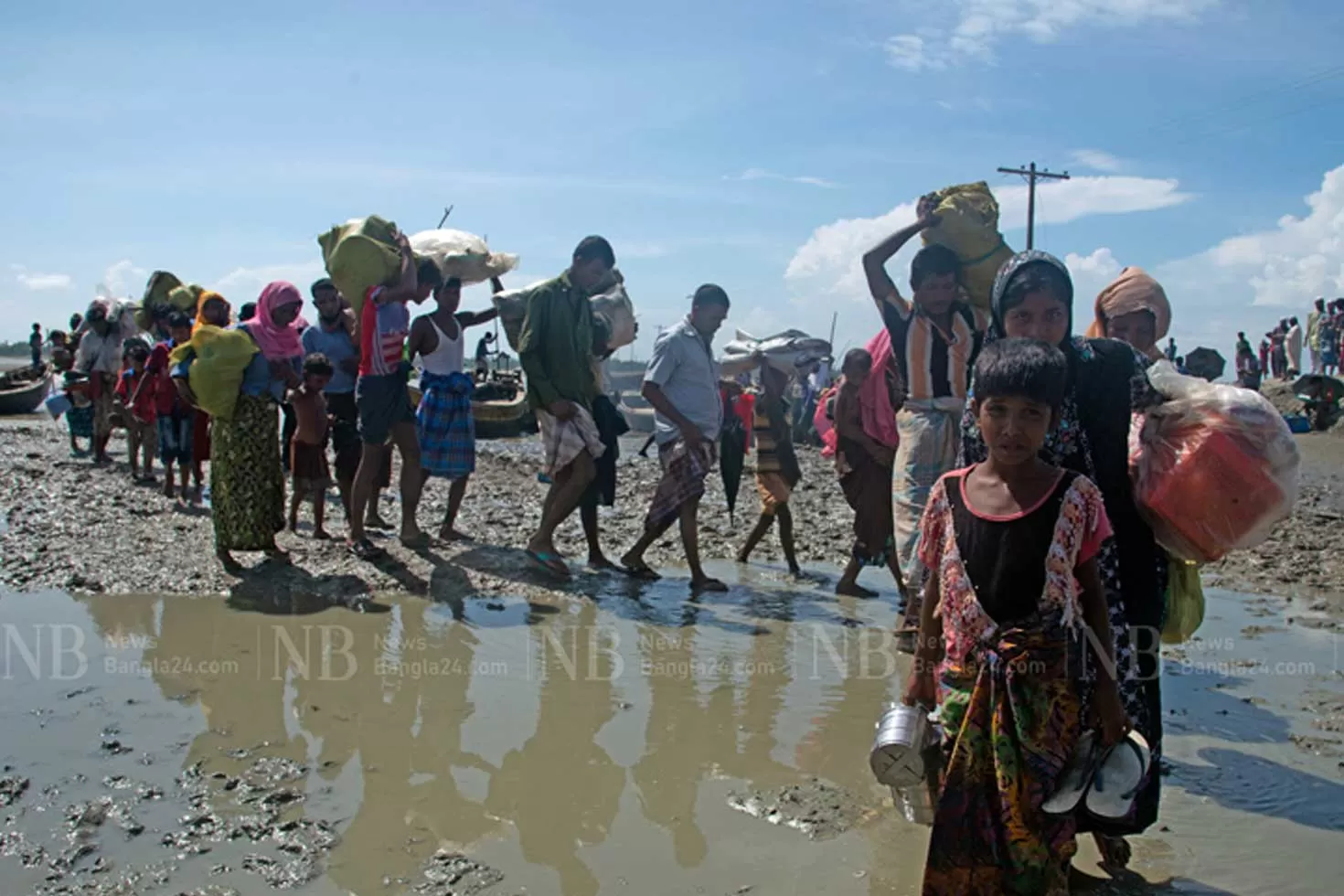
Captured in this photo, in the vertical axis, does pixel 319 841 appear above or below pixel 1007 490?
below

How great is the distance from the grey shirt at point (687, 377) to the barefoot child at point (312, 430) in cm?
241

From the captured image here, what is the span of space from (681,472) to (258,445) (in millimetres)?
2495

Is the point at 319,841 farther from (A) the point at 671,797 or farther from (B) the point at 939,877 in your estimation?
(B) the point at 939,877

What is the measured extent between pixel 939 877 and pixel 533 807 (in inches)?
54.2

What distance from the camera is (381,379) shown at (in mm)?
7035

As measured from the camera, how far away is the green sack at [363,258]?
6781mm

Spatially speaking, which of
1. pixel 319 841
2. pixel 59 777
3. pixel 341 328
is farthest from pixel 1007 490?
pixel 341 328

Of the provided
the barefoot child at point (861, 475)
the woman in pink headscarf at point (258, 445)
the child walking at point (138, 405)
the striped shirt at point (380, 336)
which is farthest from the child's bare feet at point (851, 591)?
the child walking at point (138, 405)

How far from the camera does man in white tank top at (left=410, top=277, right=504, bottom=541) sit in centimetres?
744

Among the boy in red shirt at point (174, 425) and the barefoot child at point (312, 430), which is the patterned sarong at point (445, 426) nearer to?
the barefoot child at point (312, 430)

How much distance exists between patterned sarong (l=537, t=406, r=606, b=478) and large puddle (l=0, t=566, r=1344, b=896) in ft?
3.64

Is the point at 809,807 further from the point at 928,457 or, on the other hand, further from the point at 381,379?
the point at 381,379

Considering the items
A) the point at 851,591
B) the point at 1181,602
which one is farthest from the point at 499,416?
the point at 1181,602

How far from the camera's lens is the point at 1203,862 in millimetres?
3129
